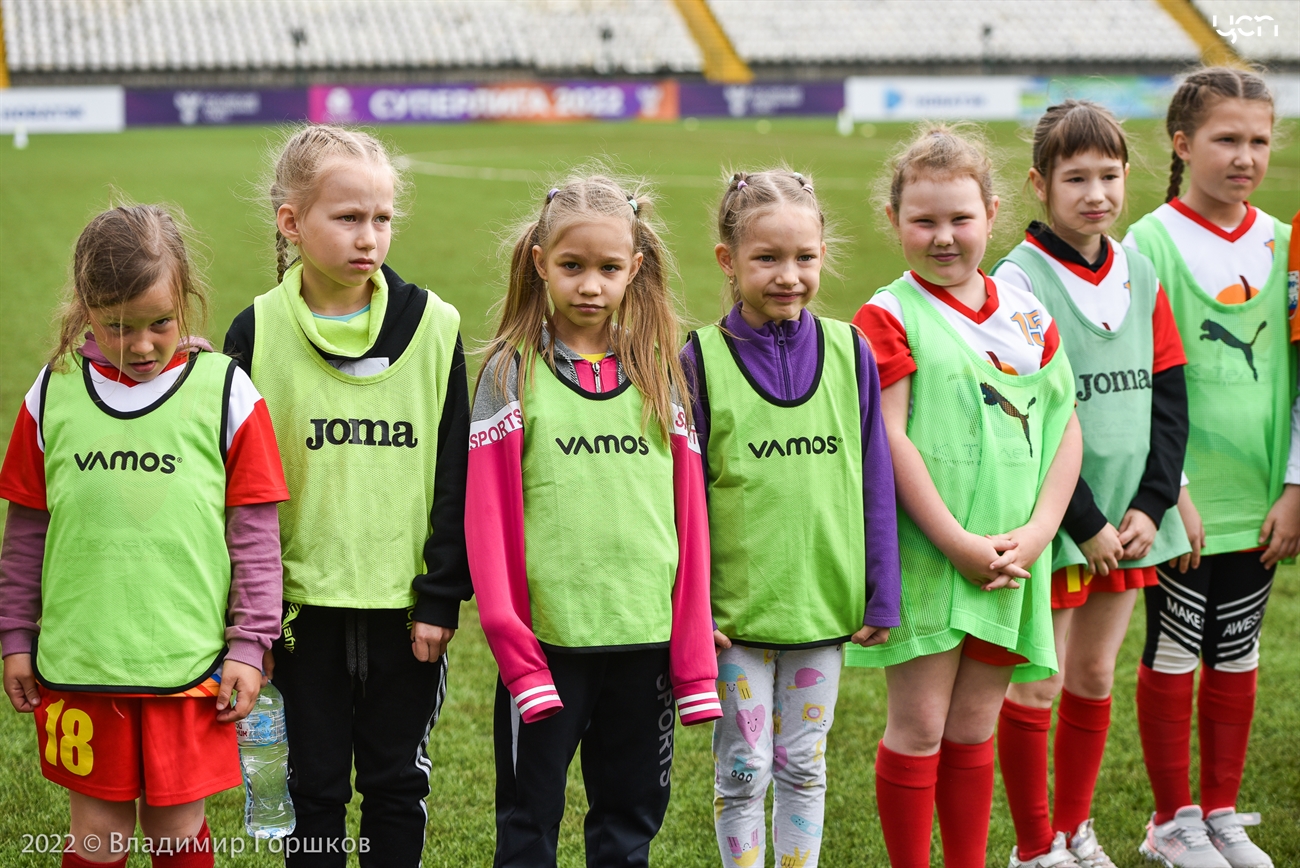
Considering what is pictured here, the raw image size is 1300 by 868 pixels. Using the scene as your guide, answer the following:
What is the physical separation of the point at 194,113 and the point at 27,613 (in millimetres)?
26029

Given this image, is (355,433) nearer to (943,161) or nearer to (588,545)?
(588,545)

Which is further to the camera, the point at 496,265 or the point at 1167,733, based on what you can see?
the point at 496,265

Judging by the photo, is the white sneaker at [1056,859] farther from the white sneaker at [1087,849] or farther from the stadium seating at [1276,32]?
the stadium seating at [1276,32]

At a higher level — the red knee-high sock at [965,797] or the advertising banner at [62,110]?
the advertising banner at [62,110]

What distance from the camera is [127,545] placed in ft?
7.04

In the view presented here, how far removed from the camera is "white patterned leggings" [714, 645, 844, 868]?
2404 millimetres

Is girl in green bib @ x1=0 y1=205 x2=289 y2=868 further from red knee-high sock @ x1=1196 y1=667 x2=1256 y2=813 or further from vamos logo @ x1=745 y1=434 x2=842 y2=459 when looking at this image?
red knee-high sock @ x1=1196 y1=667 x2=1256 y2=813

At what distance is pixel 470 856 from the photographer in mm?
3029

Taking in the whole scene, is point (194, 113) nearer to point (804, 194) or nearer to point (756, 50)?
point (756, 50)

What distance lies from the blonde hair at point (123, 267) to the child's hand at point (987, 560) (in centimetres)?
149

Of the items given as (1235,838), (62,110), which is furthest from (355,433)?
(62,110)

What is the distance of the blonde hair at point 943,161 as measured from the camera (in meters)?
2.54

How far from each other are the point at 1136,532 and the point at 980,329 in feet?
1.91

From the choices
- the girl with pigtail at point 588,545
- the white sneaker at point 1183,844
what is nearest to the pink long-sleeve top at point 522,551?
the girl with pigtail at point 588,545
